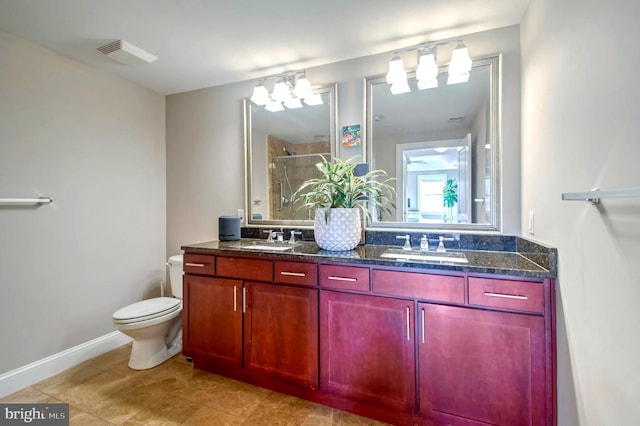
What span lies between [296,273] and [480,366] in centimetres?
103

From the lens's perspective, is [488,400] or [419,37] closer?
[488,400]

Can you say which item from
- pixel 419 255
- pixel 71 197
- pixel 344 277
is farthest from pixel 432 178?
pixel 71 197

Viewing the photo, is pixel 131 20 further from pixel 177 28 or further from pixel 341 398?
pixel 341 398

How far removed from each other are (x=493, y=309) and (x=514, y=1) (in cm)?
164

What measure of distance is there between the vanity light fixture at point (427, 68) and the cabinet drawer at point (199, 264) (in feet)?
6.09

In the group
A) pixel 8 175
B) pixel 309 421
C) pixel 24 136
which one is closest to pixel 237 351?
pixel 309 421

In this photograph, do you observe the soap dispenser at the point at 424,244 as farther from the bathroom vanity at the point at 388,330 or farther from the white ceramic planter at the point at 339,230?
the white ceramic planter at the point at 339,230

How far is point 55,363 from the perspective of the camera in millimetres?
2020

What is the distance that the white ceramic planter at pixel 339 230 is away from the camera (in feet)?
5.99

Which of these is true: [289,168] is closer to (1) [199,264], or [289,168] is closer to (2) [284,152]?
(2) [284,152]

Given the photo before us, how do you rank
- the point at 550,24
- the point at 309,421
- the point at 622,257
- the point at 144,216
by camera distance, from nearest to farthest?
the point at 622,257
the point at 550,24
the point at 309,421
the point at 144,216

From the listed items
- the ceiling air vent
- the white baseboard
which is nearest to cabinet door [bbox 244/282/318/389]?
the white baseboard

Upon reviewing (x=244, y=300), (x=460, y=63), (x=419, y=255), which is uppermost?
(x=460, y=63)

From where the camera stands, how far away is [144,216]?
2.66 meters
